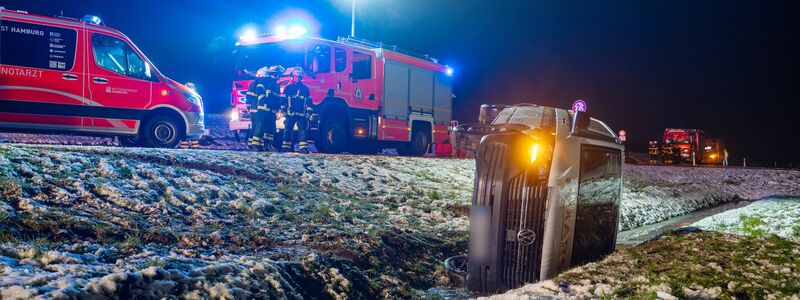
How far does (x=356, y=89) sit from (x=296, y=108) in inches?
77.4

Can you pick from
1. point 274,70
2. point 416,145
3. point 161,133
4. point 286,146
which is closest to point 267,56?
point 274,70

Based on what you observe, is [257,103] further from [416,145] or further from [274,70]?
[416,145]

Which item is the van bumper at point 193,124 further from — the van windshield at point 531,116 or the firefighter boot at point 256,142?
the van windshield at point 531,116

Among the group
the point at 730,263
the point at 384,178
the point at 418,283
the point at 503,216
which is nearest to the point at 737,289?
the point at 730,263

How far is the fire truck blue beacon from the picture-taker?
5.16m

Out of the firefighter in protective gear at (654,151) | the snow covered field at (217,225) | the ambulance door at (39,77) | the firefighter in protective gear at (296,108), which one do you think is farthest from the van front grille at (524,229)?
the firefighter in protective gear at (654,151)

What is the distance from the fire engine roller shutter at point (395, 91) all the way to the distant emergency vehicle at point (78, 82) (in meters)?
5.78

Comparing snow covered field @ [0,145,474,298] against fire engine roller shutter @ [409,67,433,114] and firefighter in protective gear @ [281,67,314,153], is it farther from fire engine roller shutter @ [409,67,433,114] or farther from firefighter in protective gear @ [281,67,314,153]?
fire engine roller shutter @ [409,67,433,114]

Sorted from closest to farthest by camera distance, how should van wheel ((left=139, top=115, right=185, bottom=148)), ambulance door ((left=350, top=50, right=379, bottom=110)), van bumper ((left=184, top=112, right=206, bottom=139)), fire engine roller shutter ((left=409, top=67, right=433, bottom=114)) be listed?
van wheel ((left=139, top=115, right=185, bottom=148)) < van bumper ((left=184, top=112, right=206, bottom=139)) < ambulance door ((left=350, top=50, right=379, bottom=110)) < fire engine roller shutter ((left=409, top=67, right=433, bottom=114))

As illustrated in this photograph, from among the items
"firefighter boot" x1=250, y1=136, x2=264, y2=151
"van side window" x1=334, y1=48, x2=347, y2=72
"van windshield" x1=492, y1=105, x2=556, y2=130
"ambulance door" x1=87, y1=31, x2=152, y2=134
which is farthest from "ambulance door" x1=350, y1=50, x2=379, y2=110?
"van windshield" x1=492, y1=105, x2=556, y2=130

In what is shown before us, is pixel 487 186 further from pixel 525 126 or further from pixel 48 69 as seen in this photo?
pixel 48 69

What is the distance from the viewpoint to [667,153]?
106 ft

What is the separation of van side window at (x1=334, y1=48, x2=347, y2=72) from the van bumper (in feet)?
11.7

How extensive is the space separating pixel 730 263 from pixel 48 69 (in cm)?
1012
